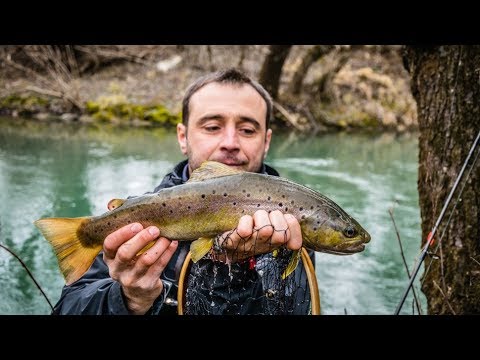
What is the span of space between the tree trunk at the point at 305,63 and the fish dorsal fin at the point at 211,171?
54.1ft

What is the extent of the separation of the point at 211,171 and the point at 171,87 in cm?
1774

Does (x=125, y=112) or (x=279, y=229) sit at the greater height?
(x=279, y=229)

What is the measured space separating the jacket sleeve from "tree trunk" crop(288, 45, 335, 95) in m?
16.5

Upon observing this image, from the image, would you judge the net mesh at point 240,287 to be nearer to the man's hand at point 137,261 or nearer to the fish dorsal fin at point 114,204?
the man's hand at point 137,261

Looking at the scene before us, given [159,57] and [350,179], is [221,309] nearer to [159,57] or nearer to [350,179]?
[350,179]

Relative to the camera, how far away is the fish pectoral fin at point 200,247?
2.12 meters

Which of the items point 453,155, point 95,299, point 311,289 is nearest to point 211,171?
point 311,289

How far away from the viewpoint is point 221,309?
2551mm

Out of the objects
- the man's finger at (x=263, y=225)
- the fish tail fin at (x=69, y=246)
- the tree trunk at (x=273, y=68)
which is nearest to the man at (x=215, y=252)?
the man's finger at (x=263, y=225)

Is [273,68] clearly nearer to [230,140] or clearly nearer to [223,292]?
[230,140]

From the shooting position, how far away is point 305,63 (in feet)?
60.6

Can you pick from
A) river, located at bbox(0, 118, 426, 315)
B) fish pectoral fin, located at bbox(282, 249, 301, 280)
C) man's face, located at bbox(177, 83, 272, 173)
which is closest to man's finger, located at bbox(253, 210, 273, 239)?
fish pectoral fin, located at bbox(282, 249, 301, 280)

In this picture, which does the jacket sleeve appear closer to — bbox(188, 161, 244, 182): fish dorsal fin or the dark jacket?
the dark jacket

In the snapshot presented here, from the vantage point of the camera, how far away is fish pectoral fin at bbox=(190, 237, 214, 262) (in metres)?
A: 2.12
